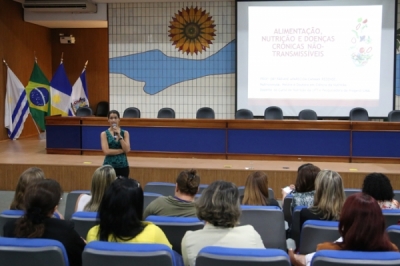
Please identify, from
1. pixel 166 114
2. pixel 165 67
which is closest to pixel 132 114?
pixel 166 114

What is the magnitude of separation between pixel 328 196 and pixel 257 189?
26.5 inches

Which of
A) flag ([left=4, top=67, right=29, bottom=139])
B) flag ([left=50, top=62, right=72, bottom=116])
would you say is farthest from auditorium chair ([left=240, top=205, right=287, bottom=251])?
flag ([left=4, top=67, right=29, bottom=139])

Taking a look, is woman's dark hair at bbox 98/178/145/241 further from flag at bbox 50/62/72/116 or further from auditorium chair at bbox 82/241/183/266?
flag at bbox 50/62/72/116

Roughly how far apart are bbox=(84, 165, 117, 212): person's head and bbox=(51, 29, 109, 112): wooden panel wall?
1078cm

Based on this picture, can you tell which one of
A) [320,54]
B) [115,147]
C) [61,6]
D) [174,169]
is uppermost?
[61,6]

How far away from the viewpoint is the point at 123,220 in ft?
7.59

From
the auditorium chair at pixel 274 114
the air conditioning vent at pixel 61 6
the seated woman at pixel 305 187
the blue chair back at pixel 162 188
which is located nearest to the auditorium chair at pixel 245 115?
the auditorium chair at pixel 274 114

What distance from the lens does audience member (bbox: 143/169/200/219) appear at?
323 cm

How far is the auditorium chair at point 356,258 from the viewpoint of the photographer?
1897 mm

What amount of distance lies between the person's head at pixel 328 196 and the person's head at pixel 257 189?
0.55 metres

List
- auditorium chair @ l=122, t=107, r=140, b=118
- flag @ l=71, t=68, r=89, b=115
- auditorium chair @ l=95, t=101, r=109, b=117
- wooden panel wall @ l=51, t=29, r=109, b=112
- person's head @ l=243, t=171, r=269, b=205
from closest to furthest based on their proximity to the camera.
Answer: person's head @ l=243, t=171, r=269, b=205 < auditorium chair @ l=122, t=107, r=140, b=118 < flag @ l=71, t=68, r=89, b=115 < auditorium chair @ l=95, t=101, r=109, b=117 < wooden panel wall @ l=51, t=29, r=109, b=112

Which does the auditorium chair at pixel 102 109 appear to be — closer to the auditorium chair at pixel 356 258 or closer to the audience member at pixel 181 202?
the audience member at pixel 181 202

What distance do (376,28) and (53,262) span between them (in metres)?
9.08

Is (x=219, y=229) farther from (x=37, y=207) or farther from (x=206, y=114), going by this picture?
(x=206, y=114)
